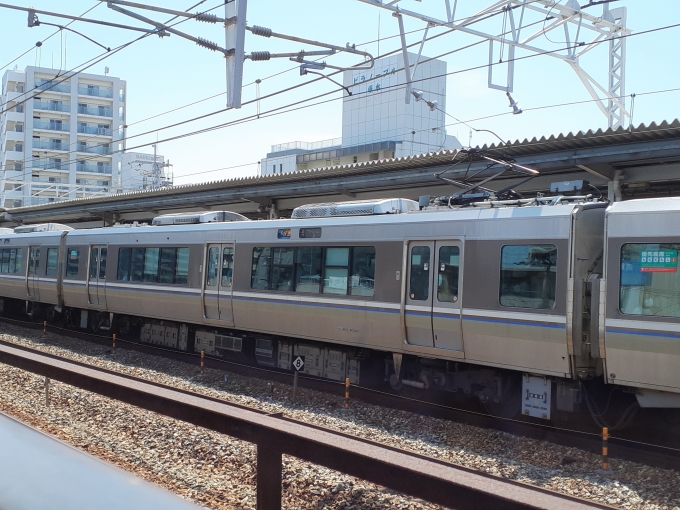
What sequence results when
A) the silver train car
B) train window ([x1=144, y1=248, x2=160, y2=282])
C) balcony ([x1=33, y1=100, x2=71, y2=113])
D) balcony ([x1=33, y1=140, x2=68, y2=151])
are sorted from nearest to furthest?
the silver train car
train window ([x1=144, y1=248, x2=160, y2=282])
balcony ([x1=33, y1=140, x2=68, y2=151])
balcony ([x1=33, y1=100, x2=71, y2=113])

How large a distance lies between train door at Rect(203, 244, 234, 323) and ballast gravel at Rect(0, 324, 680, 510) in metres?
2.26

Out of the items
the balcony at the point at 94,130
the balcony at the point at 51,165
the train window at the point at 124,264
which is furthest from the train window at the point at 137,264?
the balcony at the point at 94,130

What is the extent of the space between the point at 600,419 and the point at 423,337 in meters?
2.62

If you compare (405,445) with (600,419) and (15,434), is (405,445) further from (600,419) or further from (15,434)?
(15,434)

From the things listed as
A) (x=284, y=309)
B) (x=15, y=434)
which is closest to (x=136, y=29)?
(x=284, y=309)

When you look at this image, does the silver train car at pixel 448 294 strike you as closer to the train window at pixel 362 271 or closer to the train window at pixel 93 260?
the train window at pixel 362 271

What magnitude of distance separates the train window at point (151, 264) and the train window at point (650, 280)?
1041 centimetres

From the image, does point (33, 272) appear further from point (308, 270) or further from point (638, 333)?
point (638, 333)

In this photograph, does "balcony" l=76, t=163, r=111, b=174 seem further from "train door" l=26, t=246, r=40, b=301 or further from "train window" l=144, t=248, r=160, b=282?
"train window" l=144, t=248, r=160, b=282

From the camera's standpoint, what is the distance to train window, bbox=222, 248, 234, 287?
522 inches

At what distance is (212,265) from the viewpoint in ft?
45.0

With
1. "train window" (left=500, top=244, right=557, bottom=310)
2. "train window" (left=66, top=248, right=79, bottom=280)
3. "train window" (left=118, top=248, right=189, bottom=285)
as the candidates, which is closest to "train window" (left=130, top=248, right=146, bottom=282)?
"train window" (left=118, top=248, right=189, bottom=285)

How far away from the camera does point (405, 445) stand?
8.15 meters

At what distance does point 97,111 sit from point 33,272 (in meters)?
58.7
